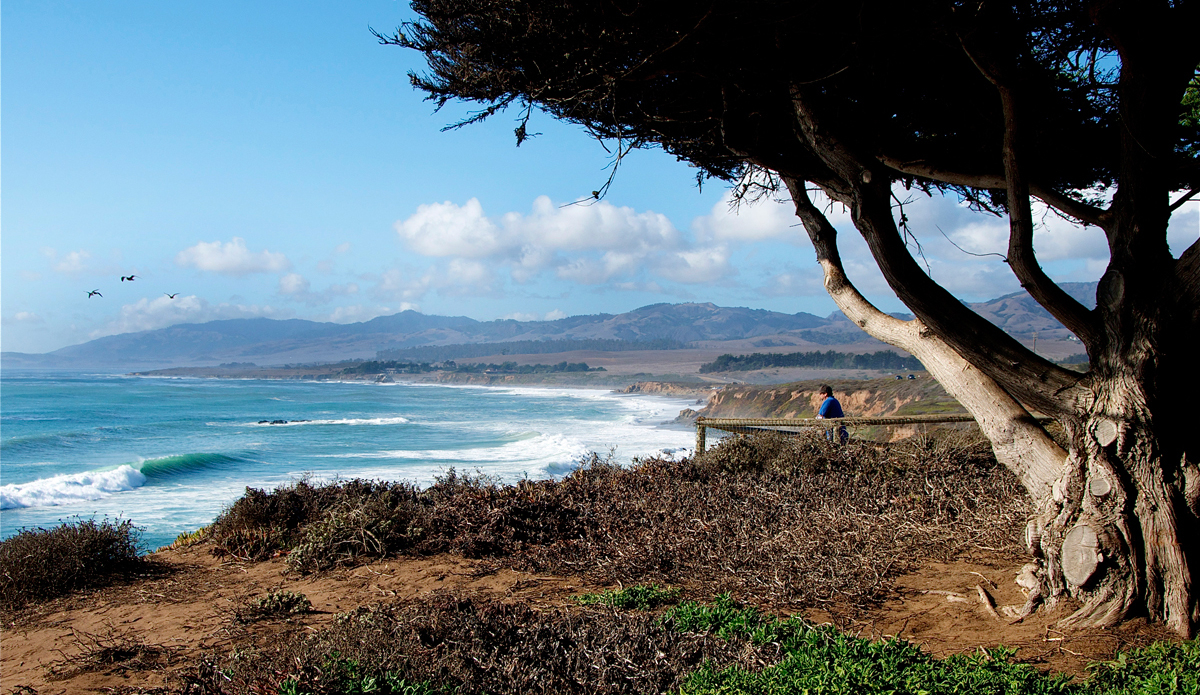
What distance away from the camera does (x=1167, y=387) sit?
419 cm

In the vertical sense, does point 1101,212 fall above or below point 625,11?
below

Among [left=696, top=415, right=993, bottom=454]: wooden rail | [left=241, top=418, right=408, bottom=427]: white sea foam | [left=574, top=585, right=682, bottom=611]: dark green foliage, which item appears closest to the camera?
[left=574, top=585, right=682, bottom=611]: dark green foliage

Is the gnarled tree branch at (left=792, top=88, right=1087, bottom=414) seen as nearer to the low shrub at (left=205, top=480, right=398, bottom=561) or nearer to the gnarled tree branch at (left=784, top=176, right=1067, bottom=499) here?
the gnarled tree branch at (left=784, top=176, right=1067, bottom=499)

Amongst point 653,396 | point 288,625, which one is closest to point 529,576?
point 288,625

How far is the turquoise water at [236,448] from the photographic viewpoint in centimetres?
1884

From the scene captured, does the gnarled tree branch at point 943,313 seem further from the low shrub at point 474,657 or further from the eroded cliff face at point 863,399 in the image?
the eroded cliff face at point 863,399

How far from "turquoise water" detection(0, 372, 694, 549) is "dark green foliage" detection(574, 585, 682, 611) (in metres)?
4.66

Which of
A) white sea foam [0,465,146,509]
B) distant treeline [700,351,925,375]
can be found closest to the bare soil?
white sea foam [0,465,146,509]

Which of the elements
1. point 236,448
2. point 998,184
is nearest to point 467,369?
point 236,448

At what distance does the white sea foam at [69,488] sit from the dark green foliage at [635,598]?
20.1 meters

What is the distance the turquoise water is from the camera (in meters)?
18.8

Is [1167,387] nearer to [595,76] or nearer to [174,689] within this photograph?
[595,76]

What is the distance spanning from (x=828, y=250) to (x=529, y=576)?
11.8 feet

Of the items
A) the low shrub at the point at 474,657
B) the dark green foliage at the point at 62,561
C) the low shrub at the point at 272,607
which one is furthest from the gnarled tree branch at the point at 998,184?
the dark green foliage at the point at 62,561
